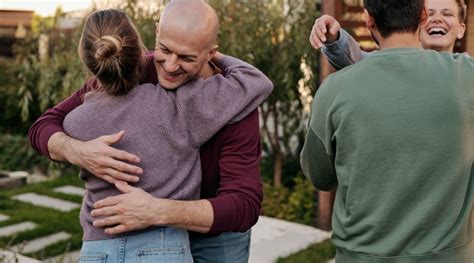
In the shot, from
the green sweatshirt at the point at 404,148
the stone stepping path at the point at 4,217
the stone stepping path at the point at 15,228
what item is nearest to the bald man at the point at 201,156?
the green sweatshirt at the point at 404,148

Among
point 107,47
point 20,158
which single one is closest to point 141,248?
point 107,47

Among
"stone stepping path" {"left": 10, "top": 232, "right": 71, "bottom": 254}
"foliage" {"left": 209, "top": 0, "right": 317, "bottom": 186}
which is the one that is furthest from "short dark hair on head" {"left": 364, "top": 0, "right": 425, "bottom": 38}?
"foliage" {"left": 209, "top": 0, "right": 317, "bottom": 186}

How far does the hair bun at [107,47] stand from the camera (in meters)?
1.60

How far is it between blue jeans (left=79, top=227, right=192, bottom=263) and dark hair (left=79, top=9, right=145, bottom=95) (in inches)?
15.0

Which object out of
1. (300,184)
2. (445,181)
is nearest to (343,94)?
(445,181)

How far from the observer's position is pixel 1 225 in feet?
17.4

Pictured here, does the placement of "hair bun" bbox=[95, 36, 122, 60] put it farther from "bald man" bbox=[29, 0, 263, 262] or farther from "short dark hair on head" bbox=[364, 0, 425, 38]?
"short dark hair on head" bbox=[364, 0, 425, 38]

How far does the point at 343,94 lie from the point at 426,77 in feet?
0.67

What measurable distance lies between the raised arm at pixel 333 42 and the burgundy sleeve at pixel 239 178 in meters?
0.38

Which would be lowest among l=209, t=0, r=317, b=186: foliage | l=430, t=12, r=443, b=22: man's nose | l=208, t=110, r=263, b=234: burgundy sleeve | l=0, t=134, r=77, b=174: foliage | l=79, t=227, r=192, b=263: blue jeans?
l=0, t=134, r=77, b=174: foliage

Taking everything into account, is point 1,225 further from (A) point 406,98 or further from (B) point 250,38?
(A) point 406,98

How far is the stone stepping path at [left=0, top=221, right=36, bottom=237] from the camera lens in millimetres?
5102

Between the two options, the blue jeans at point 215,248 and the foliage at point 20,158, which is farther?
the foliage at point 20,158

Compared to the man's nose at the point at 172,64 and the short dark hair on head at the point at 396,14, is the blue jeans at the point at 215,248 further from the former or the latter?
the short dark hair on head at the point at 396,14
